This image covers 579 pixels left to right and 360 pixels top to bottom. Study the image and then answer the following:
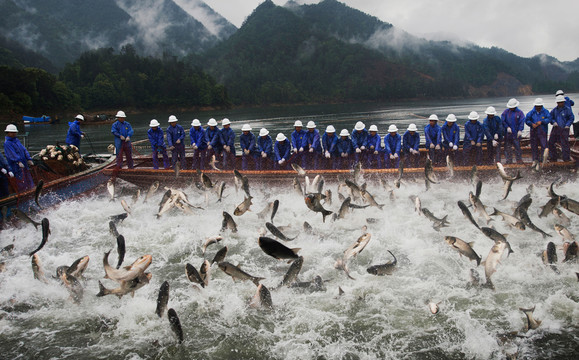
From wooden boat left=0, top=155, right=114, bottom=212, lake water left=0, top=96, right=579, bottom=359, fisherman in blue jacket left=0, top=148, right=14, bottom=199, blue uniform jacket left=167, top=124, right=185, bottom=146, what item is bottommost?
lake water left=0, top=96, right=579, bottom=359

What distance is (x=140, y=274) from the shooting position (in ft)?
20.7

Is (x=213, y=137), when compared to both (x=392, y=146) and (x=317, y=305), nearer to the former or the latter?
(x=392, y=146)

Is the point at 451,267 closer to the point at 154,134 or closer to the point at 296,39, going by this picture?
the point at 154,134

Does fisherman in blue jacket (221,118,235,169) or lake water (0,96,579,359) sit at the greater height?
fisherman in blue jacket (221,118,235,169)

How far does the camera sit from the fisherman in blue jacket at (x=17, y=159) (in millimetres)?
12016

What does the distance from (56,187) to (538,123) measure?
17.5 meters

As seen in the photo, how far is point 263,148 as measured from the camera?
15.5 meters

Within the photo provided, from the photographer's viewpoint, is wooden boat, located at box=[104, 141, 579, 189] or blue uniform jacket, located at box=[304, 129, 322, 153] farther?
blue uniform jacket, located at box=[304, 129, 322, 153]

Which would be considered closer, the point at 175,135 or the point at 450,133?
the point at 450,133

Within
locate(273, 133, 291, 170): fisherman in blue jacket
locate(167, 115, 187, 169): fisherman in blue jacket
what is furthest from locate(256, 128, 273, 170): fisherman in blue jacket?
locate(167, 115, 187, 169): fisherman in blue jacket

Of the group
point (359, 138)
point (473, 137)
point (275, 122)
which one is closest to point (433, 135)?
point (473, 137)

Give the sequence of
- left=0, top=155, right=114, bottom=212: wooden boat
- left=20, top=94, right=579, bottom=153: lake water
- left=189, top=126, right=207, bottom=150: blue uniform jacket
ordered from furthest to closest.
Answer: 1. left=20, top=94, right=579, bottom=153: lake water
2. left=189, top=126, right=207, bottom=150: blue uniform jacket
3. left=0, top=155, right=114, bottom=212: wooden boat

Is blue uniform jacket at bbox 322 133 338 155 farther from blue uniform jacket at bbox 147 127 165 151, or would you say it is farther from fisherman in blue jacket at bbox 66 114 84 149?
fisherman in blue jacket at bbox 66 114 84 149

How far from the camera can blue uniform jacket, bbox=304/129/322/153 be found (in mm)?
15000
